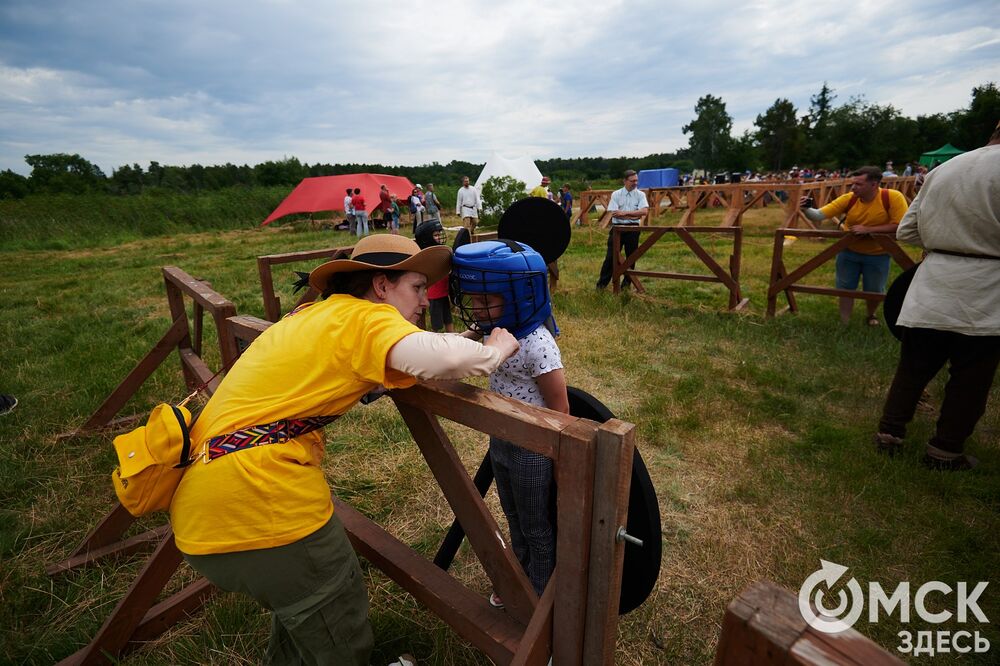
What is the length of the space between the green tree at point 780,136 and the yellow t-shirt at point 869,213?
6722 cm

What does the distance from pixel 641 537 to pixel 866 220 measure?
543 cm

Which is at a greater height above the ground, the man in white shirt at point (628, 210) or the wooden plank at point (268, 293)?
the man in white shirt at point (628, 210)

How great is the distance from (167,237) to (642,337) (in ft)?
81.0

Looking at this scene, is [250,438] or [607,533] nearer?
[607,533]

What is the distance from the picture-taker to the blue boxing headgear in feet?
5.56

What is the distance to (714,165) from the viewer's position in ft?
209

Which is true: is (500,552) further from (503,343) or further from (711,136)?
(711,136)

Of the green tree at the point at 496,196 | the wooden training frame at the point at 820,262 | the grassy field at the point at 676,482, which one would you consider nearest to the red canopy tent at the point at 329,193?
the green tree at the point at 496,196

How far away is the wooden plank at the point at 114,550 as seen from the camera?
9.37 ft

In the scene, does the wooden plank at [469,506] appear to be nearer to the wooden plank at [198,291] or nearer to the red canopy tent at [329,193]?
the wooden plank at [198,291]

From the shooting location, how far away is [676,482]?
3.57 metres

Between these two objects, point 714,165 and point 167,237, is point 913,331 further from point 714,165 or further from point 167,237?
point 714,165

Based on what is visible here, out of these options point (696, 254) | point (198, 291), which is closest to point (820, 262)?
point (696, 254)

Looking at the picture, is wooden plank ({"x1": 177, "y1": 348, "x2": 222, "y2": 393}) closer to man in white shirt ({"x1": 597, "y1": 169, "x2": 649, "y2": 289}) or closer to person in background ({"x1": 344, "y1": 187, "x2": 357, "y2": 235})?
man in white shirt ({"x1": 597, "y1": 169, "x2": 649, "y2": 289})
